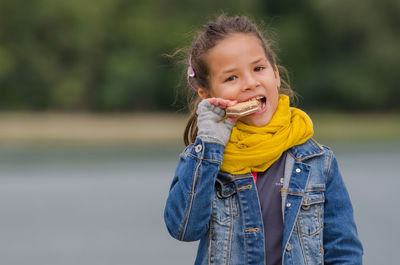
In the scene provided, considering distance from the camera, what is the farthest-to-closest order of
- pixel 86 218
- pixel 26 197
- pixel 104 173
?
pixel 104 173, pixel 26 197, pixel 86 218

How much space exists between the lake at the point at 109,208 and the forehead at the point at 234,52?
141 inches

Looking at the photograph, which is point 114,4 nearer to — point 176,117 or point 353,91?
point 176,117

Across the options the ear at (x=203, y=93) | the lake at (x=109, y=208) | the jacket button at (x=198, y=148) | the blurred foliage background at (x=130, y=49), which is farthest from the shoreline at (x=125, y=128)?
the jacket button at (x=198, y=148)

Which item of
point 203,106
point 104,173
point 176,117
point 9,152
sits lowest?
point 203,106

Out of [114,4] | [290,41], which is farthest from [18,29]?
[290,41]

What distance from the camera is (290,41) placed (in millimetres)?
28172

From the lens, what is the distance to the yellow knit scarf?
201cm

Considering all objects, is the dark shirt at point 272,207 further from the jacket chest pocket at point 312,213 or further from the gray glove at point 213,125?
the gray glove at point 213,125

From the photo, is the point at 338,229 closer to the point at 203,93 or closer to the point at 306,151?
the point at 306,151

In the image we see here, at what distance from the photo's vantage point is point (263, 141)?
2.03 metres

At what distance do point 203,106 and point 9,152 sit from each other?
44.6 feet

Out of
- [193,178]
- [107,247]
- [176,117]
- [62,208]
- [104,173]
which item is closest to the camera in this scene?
[193,178]

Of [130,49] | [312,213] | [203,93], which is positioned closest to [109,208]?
[203,93]

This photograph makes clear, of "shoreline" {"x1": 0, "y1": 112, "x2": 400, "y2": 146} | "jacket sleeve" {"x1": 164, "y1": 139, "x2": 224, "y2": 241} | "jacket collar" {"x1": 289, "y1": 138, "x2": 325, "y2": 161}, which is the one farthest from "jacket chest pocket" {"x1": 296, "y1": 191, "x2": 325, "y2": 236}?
"shoreline" {"x1": 0, "y1": 112, "x2": 400, "y2": 146}
